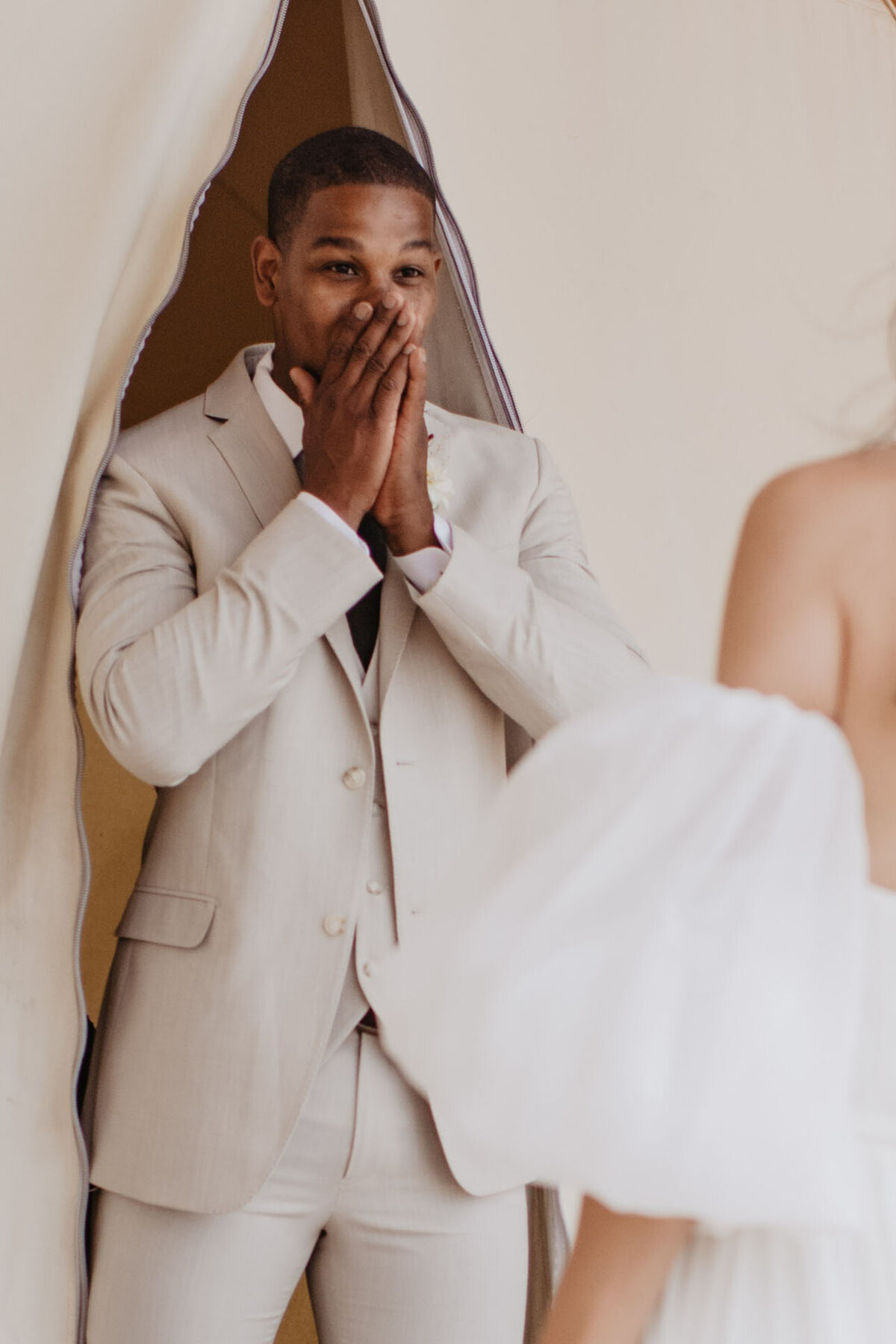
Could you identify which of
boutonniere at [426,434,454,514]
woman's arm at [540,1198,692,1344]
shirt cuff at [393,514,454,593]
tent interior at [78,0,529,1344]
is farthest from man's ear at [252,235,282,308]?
woman's arm at [540,1198,692,1344]

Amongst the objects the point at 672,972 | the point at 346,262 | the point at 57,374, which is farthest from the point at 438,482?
the point at 672,972

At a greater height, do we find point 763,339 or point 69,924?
point 763,339

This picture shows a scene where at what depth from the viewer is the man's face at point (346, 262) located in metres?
1.23

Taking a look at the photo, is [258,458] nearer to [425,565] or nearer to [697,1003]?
[425,565]

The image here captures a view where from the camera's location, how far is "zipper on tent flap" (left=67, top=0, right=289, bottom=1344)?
106cm

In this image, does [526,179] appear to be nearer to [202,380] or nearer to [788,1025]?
[202,380]

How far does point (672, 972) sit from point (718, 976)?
16 mm

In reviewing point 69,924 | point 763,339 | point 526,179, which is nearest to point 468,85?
point 526,179

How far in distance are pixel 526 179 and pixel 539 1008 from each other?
1.84 m

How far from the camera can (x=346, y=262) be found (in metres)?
1.24

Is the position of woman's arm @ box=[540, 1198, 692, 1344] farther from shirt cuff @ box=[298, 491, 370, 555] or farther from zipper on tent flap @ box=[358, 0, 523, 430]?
zipper on tent flap @ box=[358, 0, 523, 430]

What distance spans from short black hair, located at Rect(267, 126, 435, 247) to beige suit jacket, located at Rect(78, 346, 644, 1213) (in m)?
A: 0.23

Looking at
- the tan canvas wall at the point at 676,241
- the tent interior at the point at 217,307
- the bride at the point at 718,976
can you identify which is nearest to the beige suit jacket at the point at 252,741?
the bride at the point at 718,976

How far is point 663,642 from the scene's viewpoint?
2256 millimetres
